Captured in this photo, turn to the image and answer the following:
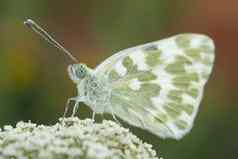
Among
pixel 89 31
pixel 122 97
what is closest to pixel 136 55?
pixel 122 97

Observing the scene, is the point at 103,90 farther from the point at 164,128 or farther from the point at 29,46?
the point at 29,46

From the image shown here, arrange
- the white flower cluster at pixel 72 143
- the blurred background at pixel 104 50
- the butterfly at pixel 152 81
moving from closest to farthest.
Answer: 1. the white flower cluster at pixel 72 143
2. the butterfly at pixel 152 81
3. the blurred background at pixel 104 50

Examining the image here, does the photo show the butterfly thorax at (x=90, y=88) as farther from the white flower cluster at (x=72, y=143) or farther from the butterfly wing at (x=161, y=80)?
the white flower cluster at (x=72, y=143)

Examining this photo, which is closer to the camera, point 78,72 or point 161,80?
point 78,72

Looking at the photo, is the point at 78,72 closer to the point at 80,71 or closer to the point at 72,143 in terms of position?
the point at 80,71

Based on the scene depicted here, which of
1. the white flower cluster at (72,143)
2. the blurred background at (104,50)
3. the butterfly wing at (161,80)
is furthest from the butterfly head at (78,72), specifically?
the blurred background at (104,50)

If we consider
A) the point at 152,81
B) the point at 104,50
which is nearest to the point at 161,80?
the point at 152,81

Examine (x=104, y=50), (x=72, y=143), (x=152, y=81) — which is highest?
(x=104, y=50)
